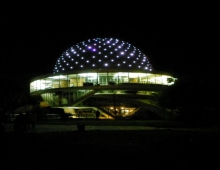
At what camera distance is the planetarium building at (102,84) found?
56312 mm

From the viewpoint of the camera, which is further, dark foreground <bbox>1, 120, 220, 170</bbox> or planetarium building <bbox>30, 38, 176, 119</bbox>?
planetarium building <bbox>30, 38, 176, 119</bbox>

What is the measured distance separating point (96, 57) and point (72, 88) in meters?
18.0

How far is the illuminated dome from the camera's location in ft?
249

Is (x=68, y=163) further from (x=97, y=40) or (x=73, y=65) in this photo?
(x=97, y=40)

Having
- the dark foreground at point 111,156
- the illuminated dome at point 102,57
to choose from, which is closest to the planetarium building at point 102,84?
the illuminated dome at point 102,57

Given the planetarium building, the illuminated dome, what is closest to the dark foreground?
the planetarium building

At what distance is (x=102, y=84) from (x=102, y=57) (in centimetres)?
1523

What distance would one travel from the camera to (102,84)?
63094 millimetres

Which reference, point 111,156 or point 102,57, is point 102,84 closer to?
point 102,57

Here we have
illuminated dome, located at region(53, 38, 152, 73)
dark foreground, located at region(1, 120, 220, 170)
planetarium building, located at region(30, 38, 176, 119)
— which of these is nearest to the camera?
dark foreground, located at region(1, 120, 220, 170)

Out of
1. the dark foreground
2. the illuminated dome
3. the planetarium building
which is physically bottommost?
the dark foreground

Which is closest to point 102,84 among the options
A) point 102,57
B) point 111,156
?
point 102,57

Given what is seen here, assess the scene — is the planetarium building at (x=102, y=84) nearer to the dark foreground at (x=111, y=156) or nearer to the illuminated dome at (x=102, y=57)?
the illuminated dome at (x=102, y=57)

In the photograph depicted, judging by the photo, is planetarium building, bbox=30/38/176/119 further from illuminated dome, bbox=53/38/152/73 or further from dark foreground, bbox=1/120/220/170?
A: dark foreground, bbox=1/120/220/170
